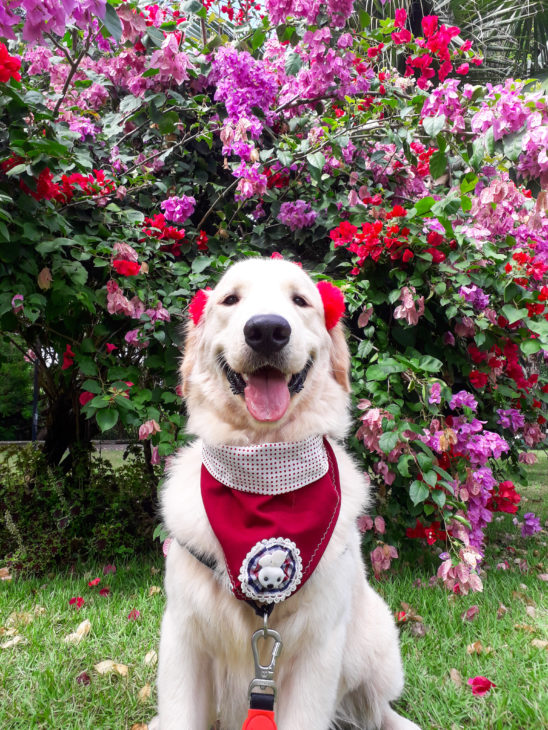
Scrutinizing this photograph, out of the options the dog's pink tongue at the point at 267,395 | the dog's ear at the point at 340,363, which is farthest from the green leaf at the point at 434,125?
the dog's pink tongue at the point at 267,395

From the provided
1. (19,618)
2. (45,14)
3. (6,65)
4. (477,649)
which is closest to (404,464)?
(477,649)

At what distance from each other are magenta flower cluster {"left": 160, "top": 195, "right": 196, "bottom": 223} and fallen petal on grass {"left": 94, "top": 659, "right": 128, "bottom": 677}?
7.83 feet

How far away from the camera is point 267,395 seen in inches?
64.6

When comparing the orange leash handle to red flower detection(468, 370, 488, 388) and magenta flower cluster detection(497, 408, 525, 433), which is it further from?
magenta flower cluster detection(497, 408, 525, 433)

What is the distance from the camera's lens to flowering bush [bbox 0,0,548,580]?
2.46 m

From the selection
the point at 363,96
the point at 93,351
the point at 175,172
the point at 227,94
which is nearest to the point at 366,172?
the point at 363,96

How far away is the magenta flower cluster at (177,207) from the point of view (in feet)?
10.2

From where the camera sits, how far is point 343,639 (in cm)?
160

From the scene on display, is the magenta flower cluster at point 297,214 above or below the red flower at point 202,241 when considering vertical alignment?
above

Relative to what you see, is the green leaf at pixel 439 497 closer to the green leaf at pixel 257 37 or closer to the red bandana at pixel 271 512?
the red bandana at pixel 271 512

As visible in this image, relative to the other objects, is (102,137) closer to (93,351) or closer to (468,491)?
(93,351)

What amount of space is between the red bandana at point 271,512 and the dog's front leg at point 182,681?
24 cm

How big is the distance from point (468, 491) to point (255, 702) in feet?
6.14

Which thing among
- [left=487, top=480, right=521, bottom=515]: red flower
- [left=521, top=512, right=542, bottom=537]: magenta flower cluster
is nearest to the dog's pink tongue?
[left=487, top=480, right=521, bottom=515]: red flower
